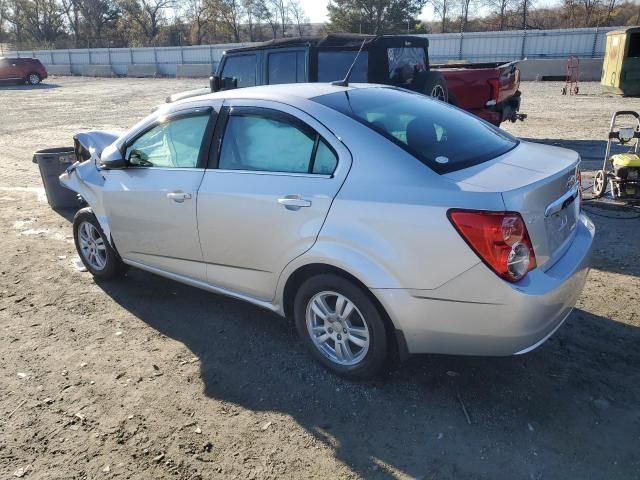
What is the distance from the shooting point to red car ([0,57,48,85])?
104 feet

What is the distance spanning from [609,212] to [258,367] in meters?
4.49

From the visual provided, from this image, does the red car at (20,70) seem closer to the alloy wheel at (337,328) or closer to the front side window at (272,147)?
the front side window at (272,147)

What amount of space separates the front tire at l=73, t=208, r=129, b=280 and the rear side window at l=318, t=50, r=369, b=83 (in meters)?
3.90

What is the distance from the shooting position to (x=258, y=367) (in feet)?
11.3

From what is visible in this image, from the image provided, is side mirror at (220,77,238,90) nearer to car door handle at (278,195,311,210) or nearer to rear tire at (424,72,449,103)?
rear tire at (424,72,449,103)

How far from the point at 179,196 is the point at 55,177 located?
4.35 meters

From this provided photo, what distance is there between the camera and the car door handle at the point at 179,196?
3613mm

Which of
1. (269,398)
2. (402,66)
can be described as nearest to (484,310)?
(269,398)

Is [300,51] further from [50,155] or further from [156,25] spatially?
[156,25]

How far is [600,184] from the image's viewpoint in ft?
20.8

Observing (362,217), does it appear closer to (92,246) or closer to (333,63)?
(92,246)

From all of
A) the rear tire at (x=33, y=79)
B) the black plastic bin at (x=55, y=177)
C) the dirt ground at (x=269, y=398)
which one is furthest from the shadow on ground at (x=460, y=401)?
the rear tire at (x=33, y=79)

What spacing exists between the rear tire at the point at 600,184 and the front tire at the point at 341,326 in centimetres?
451

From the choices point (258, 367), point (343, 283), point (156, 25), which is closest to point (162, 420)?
point (258, 367)
